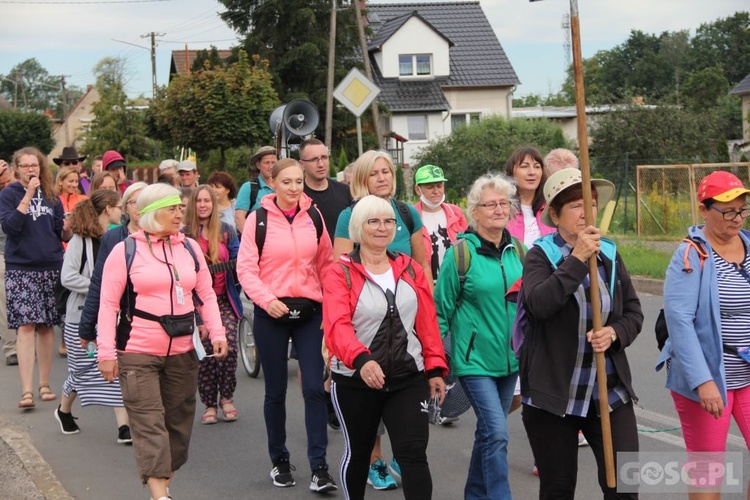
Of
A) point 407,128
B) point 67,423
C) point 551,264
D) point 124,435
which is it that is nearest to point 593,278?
point 551,264

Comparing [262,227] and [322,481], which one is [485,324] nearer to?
[322,481]

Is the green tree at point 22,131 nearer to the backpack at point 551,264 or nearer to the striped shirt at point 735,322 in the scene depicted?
the backpack at point 551,264

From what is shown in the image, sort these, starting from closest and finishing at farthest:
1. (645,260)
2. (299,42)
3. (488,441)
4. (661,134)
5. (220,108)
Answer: (488,441)
(645,260)
(661,134)
(220,108)
(299,42)

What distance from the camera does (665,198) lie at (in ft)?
72.5

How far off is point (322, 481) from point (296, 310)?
1.08 m

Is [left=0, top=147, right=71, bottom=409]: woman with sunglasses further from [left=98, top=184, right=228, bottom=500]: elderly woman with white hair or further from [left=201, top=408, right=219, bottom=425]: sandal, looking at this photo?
[left=98, top=184, right=228, bottom=500]: elderly woman with white hair

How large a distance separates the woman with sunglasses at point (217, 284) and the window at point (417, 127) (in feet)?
158

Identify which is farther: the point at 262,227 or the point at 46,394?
the point at 46,394

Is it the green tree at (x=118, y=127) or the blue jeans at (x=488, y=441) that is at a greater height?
the green tree at (x=118, y=127)

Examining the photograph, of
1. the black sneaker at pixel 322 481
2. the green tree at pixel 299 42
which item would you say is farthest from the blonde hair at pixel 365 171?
the green tree at pixel 299 42

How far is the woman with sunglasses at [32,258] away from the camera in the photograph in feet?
30.4

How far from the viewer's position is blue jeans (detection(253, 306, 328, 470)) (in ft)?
21.6

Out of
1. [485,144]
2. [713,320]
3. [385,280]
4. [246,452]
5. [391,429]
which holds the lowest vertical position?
[246,452]

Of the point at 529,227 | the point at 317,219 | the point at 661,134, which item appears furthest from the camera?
the point at 661,134
